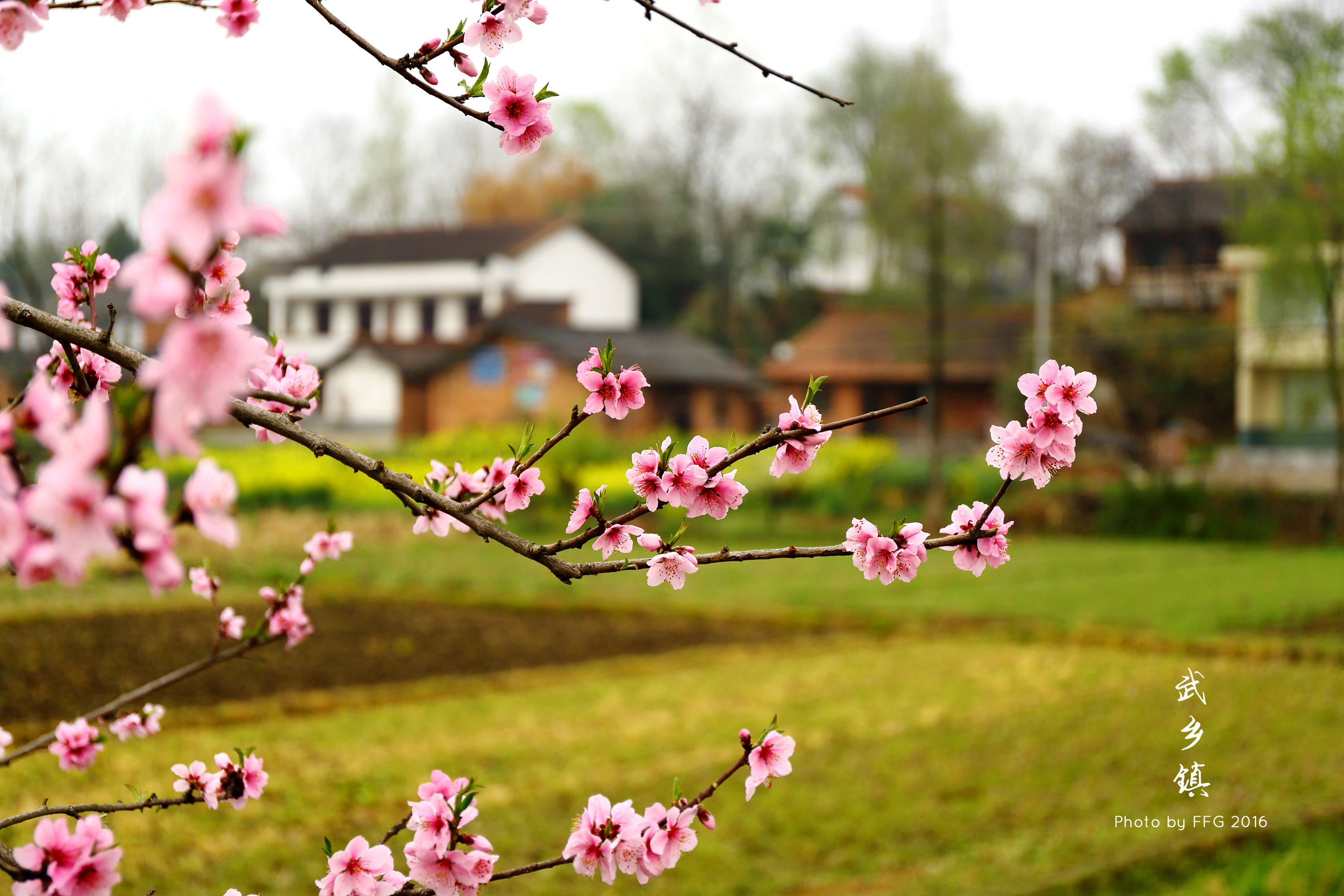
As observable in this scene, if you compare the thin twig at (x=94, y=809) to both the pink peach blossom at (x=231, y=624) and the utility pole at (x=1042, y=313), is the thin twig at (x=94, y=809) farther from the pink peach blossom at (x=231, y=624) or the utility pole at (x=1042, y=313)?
the utility pole at (x=1042, y=313)

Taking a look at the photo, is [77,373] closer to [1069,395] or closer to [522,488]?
[522,488]

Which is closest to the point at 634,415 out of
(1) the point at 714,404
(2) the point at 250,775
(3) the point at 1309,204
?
(1) the point at 714,404

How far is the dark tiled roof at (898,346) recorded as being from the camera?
26.8 m

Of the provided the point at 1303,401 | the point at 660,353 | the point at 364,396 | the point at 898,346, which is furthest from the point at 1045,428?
the point at 364,396

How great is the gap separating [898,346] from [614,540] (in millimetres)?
24573

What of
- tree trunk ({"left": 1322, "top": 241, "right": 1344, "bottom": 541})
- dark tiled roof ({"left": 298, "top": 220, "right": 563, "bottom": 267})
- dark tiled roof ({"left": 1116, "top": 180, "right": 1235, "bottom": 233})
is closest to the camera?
tree trunk ({"left": 1322, "top": 241, "right": 1344, "bottom": 541})

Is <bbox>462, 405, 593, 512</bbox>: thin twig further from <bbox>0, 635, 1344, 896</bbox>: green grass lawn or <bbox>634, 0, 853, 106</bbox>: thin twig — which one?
<bbox>0, 635, 1344, 896</bbox>: green grass lawn

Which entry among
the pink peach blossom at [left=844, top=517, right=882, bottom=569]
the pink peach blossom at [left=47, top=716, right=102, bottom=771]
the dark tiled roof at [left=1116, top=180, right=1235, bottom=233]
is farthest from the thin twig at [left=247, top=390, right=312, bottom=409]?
the dark tiled roof at [left=1116, top=180, right=1235, bottom=233]

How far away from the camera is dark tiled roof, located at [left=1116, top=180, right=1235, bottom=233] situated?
920 inches

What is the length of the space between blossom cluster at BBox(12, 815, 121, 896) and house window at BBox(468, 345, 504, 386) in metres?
25.2

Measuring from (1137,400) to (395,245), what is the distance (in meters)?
21.6

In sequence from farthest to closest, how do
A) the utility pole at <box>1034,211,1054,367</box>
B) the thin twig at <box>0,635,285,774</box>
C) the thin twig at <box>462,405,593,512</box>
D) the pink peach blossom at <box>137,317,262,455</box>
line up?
the utility pole at <box>1034,211,1054,367</box> < the thin twig at <box>0,635,285,774</box> < the thin twig at <box>462,405,593,512</box> < the pink peach blossom at <box>137,317,262,455</box>

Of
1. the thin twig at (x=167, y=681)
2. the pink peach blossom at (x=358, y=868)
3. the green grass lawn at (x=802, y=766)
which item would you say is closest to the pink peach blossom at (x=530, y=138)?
the pink peach blossom at (x=358, y=868)

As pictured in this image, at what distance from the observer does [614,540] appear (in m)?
1.53
